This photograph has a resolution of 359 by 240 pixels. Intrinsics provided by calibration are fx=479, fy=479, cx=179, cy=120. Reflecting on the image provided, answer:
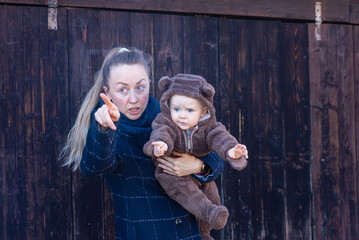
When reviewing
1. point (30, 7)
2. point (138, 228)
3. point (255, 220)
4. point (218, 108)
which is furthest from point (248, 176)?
point (30, 7)

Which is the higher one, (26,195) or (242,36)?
(242,36)

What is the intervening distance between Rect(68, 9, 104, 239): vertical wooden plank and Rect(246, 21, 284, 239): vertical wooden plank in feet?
3.93

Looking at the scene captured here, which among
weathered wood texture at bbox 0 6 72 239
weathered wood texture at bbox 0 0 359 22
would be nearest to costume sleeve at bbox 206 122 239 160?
weathered wood texture at bbox 0 6 72 239

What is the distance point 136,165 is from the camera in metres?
2.55

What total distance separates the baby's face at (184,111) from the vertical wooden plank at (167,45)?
1.02 metres

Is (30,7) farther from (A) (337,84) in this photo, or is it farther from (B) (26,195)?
(A) (337,84)

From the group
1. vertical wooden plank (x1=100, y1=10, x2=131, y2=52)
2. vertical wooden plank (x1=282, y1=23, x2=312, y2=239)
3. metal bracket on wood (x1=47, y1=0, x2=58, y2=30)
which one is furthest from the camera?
vertical wooden plank (x1=282, y1=23, x2=312, y2=239)

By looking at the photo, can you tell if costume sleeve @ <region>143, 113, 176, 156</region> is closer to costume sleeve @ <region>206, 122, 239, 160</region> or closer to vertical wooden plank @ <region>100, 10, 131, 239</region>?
costume sleeve @ <region>206, 122, 239, 160</region>

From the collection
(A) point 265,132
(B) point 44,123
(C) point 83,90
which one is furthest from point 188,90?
(A) point 265,132

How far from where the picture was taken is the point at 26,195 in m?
3.17

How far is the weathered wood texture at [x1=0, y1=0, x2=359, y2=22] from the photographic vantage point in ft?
11.1

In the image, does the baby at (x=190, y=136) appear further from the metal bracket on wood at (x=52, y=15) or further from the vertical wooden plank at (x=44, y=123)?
the metal bracket on wood at (x=52, y=15)

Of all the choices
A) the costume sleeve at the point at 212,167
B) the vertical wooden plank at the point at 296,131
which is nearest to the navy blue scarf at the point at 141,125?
the costume sleeve at the point at 212,167

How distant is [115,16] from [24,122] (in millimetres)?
975
